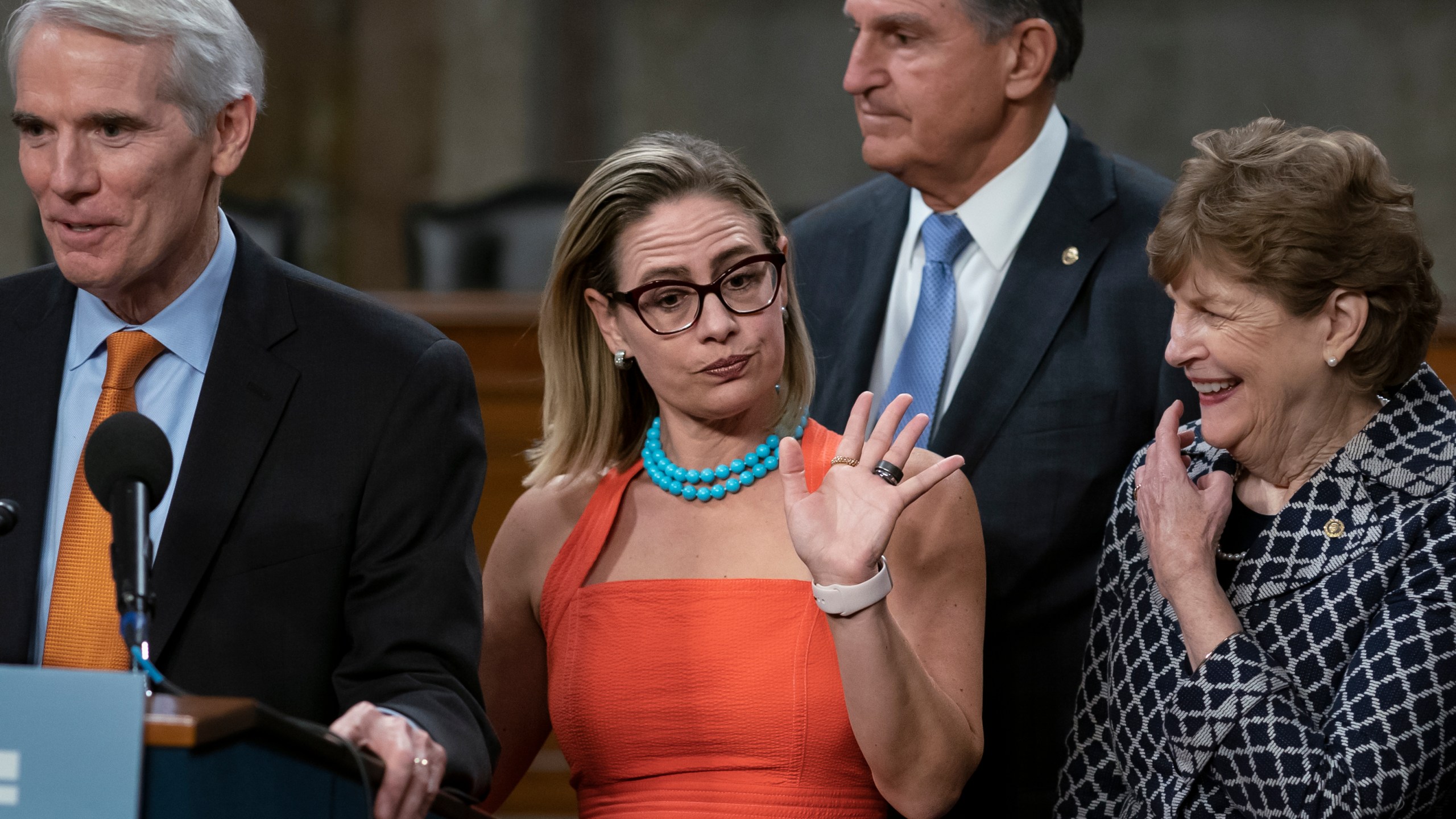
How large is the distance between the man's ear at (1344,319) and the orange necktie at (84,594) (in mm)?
1430

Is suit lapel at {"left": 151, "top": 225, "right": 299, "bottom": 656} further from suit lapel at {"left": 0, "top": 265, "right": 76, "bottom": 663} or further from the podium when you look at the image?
the podium

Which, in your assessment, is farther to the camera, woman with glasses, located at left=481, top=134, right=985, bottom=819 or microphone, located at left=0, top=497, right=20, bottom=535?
woman with glasses, located at left=481, top=134, right=985, bottom=819

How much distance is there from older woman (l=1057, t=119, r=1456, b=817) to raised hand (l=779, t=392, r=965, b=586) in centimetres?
36

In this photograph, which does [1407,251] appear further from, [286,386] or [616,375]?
[286,386]

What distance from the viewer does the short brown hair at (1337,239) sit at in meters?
1.91

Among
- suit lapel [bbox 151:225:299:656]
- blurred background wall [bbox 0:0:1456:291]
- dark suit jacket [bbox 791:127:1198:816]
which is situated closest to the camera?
suit lapel [bbox 151:225:299:656]

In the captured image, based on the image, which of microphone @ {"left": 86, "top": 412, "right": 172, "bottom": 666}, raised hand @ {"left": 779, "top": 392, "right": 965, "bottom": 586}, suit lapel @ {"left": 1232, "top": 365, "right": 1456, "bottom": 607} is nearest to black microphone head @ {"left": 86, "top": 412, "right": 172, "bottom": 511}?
microphone @ {"left": 86, "top": 412, "right": 172, "bottom": 666}

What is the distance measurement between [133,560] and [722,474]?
103 centimetres

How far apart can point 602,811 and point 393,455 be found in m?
0.66

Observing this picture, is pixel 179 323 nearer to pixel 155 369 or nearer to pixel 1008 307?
pixel 155 369

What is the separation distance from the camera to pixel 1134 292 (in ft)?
8.42

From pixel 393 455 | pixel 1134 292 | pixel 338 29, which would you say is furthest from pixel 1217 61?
pixel 393 455

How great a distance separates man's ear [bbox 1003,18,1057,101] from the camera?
2.75 meters

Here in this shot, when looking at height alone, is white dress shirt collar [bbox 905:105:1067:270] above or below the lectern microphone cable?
above
